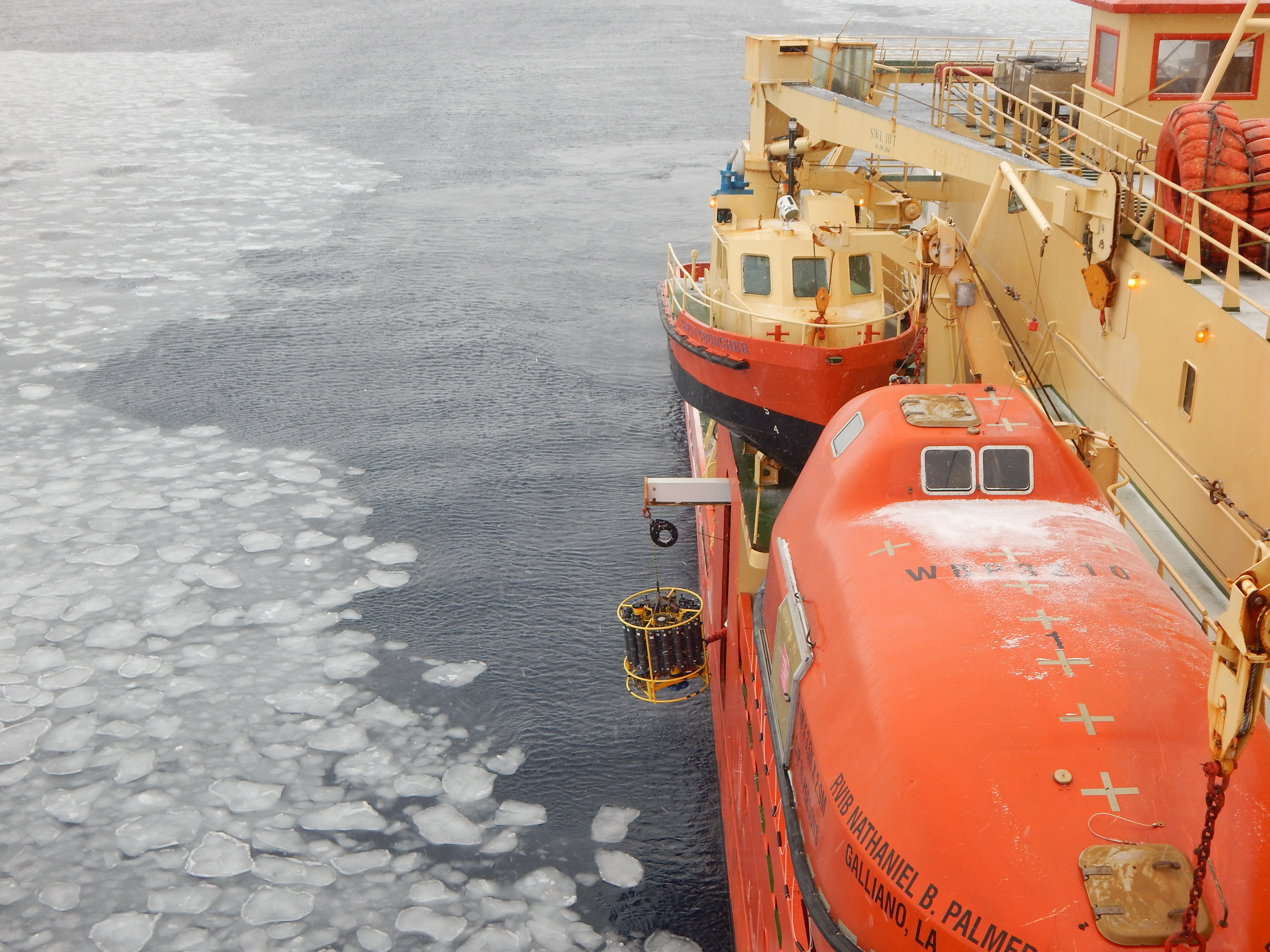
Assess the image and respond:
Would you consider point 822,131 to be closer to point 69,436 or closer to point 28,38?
point 69,436

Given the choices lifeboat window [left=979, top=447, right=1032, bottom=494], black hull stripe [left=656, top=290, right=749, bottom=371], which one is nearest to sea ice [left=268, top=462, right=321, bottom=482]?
black hull stripe [left=656, top=290, right=749, bottom=371]

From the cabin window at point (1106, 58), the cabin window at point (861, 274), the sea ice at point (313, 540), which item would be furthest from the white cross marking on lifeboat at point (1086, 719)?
the sea ice at point (313, 540)

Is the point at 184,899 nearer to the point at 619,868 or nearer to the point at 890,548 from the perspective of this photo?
the point at 619,868

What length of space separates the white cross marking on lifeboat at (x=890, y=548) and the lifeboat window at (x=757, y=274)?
6.49 m

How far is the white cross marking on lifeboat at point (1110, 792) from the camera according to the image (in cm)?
473

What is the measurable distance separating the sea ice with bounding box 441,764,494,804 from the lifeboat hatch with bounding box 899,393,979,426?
6.76m

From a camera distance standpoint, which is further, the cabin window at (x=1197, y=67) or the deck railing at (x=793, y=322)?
the cabin window at (x=1197, y=67)

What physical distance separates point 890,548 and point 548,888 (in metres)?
6.01

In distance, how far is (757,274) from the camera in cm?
1258

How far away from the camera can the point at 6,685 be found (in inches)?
539

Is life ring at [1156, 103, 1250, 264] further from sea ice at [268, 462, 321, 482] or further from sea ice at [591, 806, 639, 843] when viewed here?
sea ice at [268, 462, 321, 482]

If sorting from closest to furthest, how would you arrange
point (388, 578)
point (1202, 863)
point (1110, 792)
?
point (1202, 863) < point (1110, 792) < point (388, 578)

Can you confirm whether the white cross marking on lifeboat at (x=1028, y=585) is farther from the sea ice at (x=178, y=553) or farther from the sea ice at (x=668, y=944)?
the sea ice at (x=178, y=553)

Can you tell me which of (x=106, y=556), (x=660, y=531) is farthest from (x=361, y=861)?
(x=106, y=556)
